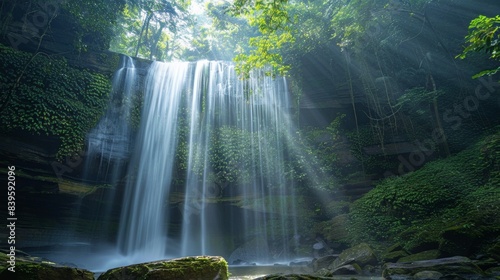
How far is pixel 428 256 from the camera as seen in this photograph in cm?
690

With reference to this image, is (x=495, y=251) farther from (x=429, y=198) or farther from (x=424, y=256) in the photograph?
(x=429, y=198)

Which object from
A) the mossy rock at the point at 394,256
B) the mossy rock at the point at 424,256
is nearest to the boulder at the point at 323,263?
the mossy rock at the point at 394,256

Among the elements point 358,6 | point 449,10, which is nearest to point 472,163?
point 358,6

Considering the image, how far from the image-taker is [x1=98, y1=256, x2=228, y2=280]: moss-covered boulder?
3.66m

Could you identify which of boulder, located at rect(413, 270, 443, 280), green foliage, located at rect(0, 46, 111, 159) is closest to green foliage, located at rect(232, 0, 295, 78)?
boulder, located at rect(413, 270, 443, 280)

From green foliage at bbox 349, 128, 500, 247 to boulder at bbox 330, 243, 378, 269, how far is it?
51.6 inches

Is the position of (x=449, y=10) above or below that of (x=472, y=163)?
above

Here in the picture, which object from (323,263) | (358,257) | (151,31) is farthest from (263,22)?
(151,31)

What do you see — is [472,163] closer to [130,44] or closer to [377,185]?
[377,185]

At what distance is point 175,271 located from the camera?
3713 mm

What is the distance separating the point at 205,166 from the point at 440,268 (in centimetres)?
1121

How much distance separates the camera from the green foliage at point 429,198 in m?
8.95

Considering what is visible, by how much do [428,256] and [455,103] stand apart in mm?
10116

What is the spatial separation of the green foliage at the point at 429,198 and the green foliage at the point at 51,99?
12.8m
